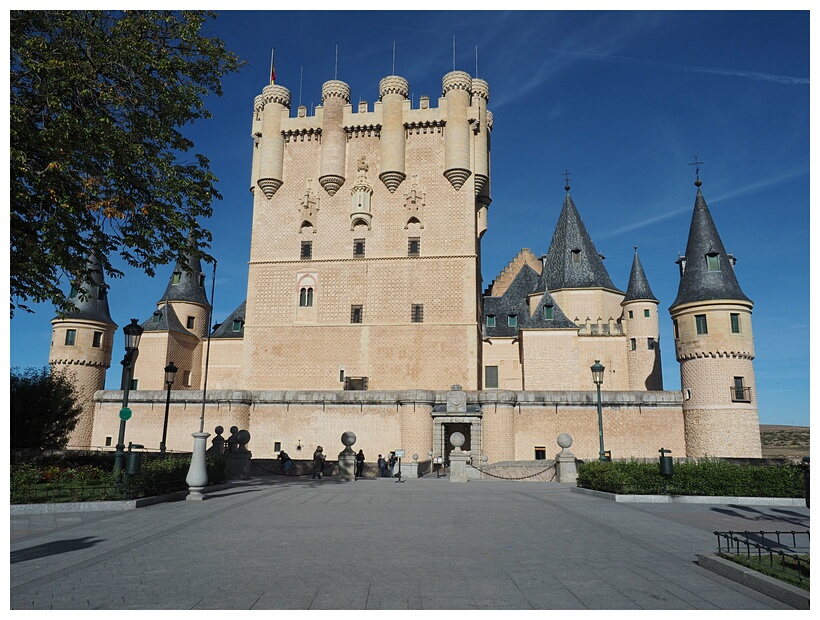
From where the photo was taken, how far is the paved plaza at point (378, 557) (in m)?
5.29

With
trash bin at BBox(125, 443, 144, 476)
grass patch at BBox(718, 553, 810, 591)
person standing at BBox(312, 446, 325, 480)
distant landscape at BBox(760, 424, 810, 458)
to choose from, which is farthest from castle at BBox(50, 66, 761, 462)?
distant landscape at BBox(760, 424, 810, 458)

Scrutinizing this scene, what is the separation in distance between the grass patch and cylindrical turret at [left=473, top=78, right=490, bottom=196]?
34.4 meters

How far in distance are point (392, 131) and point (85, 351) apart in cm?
2427

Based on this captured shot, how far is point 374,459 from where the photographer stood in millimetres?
30547

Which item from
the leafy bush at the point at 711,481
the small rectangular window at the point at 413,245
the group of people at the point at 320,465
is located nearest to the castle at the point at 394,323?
the small rectangular window at the point at 413,245

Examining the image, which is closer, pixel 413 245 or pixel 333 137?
pixel 413 245

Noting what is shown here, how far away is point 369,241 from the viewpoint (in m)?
38.8

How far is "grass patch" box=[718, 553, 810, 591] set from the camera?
5473mm

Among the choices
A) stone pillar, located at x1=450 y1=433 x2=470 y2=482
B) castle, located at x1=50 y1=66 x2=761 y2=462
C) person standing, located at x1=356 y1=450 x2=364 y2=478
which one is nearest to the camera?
stone pillar, located at x1=450 y1=433 x2=470 y2=482

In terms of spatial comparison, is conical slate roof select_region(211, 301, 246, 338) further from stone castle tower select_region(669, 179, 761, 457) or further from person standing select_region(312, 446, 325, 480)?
stone castle tower select_region(669, 179, 761, 457)

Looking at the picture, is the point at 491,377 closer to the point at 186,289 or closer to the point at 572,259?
the point at 572,259

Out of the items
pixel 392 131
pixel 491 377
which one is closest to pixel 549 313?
pixel 491 377
